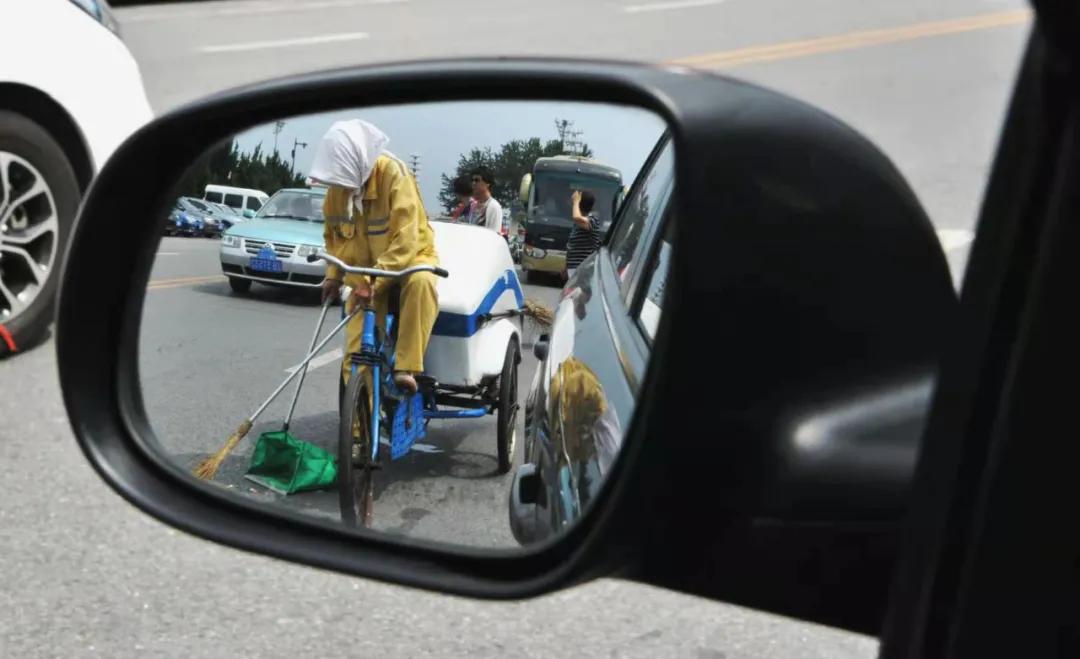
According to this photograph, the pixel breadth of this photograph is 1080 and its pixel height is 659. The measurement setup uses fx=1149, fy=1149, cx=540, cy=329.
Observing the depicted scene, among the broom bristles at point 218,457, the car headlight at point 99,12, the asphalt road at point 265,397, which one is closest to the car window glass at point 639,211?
the asphalt road at point 265,397

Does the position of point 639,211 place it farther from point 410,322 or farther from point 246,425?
point 246,425

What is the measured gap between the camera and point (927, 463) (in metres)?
0.77

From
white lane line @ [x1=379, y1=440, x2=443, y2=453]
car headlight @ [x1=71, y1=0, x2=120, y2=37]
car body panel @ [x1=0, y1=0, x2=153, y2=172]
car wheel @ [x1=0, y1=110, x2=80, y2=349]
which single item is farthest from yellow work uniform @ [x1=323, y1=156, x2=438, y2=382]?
car headlight @ [x1=71, y1=0, x2=120, y2=37]

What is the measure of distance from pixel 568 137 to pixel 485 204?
119 mm

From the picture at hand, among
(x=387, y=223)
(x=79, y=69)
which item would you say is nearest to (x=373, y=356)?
(x=387, y=223)

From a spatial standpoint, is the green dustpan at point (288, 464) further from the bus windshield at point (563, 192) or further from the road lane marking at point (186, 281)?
the bus windshield at point (563, 192)

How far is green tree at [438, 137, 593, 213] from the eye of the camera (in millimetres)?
1134

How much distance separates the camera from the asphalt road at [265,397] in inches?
51.4

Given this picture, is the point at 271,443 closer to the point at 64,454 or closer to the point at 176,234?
the point at 176,234

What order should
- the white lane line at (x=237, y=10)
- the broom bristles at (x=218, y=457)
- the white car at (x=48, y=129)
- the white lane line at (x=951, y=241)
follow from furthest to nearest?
the white lane line at (x=237, y=10) → the white car at (x=48, y=129) → the broom bristles at (x=218, y=457) → the white lane line at (x=951, y=241)

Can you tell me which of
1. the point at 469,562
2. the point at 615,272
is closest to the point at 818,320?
the point at 469,562

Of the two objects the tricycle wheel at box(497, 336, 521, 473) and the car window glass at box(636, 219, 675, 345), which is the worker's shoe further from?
the car window glass at box(636, 219, 675, 345)

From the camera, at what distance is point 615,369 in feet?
4.14

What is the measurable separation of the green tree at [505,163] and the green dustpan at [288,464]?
0.43 meters
